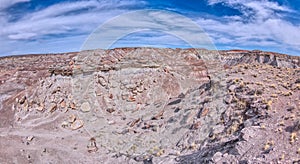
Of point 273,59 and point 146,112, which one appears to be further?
point 273,59

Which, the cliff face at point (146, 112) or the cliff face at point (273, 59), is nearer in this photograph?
the cliff face at point (146, 112)

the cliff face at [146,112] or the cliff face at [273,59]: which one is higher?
the cliff face at [273,59]

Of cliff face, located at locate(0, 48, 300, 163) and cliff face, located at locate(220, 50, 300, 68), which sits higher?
cliff face, located at locate(220, 50, 300, 68)

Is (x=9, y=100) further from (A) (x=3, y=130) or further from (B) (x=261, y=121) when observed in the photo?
(B) (x=261, y=121)

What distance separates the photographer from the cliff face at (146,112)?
1005cm

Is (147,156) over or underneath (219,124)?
underneath

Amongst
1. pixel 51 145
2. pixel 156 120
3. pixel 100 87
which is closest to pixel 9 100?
pixel 100 87

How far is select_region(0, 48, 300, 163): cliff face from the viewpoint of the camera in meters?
10.0

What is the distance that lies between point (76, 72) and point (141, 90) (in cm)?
464

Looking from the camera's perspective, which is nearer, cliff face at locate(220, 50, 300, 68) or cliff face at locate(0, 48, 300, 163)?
cliff face at locate(0, 48, 300, 163)

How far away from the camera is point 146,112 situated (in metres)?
16.7

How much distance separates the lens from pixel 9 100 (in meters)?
21.2

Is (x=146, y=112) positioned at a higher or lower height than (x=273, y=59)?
lower

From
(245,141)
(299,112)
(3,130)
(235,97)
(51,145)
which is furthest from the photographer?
(3,130)
